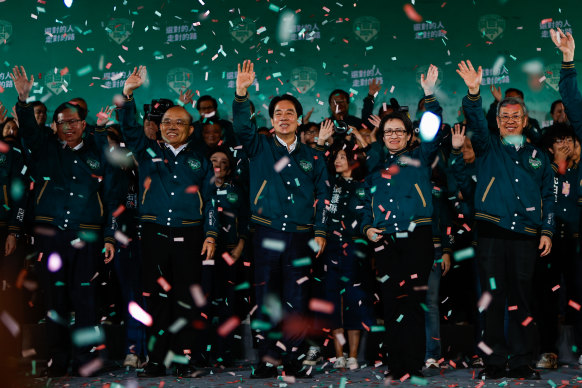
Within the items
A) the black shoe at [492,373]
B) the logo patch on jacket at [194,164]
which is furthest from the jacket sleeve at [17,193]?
the black shoe at [492,373]

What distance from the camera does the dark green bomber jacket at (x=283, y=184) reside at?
5.03 m

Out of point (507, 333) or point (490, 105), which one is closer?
point (507, 333)

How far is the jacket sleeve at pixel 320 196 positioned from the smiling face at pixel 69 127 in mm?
1772

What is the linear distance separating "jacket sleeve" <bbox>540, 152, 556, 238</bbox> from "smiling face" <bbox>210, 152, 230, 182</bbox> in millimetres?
2430

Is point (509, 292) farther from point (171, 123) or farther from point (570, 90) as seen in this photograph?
point (171, 123)

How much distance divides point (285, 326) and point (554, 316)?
2.18 m

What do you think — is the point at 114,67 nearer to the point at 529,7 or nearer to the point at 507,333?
the point at 529,7

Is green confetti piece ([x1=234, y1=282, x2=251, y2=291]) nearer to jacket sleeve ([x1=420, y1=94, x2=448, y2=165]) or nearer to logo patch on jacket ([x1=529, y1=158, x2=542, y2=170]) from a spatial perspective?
jacket sleeve ([x1=420, y1=94, x2=448, y2=165])

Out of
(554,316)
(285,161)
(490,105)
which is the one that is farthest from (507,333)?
(490,105)

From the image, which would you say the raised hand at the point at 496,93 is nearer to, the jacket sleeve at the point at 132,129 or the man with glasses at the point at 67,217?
the jacket sleeve at the point at 132,129

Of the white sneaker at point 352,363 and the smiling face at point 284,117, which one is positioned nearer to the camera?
the smiling face at point 284,117

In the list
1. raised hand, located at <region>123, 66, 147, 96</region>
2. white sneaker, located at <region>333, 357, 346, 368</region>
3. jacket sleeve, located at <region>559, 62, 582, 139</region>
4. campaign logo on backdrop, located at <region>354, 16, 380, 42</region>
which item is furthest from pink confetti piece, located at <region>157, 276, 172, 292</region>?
campaign logo on backdrop, located at <region>354, 16, 380, 42</region>

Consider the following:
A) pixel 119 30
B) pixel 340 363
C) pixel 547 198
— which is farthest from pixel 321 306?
pixel 119 30

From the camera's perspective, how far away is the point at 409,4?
7742mm
